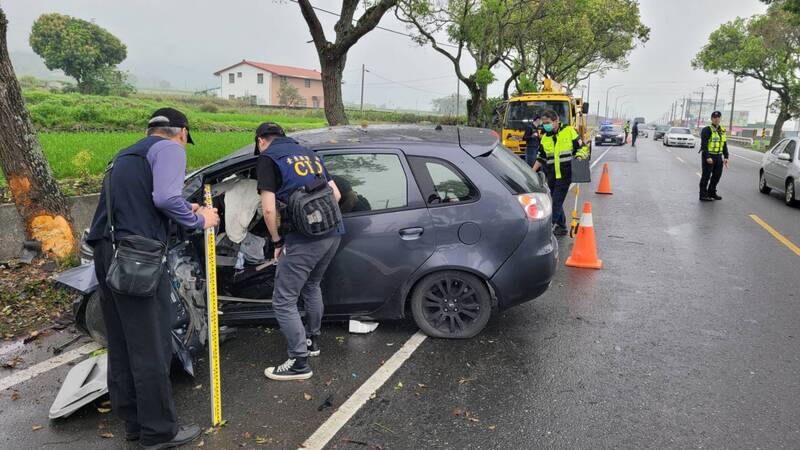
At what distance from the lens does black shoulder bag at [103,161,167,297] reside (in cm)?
273

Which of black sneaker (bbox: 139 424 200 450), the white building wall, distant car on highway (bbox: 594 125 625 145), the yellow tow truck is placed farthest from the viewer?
the white building wall

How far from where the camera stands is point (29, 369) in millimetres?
4023

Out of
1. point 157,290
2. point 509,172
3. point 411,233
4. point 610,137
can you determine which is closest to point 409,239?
point 411,233

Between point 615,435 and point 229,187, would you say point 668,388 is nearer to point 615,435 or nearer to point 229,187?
point 615,435

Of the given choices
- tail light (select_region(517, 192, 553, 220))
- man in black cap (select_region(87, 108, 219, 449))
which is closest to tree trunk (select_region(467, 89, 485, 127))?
tail light (select_region(517, 192, 553, 220))

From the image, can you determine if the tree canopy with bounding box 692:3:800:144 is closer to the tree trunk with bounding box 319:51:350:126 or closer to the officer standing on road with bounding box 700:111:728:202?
the officer standing on road with bounding box 700:111:728:202

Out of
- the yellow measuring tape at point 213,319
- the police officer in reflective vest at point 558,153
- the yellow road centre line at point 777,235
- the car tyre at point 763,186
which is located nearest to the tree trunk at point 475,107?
the car tyre at point 763,186

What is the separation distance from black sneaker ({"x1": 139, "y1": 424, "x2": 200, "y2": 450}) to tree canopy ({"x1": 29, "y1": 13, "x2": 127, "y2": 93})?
6136 cm

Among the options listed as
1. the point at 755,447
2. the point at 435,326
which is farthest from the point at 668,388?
the point at 435,326

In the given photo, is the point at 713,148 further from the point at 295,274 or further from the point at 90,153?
the point at 90,153

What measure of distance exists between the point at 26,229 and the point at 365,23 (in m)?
7.59

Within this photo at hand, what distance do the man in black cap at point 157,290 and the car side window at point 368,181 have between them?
1.32m

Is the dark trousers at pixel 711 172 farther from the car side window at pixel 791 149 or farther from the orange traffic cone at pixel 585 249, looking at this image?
the orange traffic cone at pixel 585 249

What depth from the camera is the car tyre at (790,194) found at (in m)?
10.8
